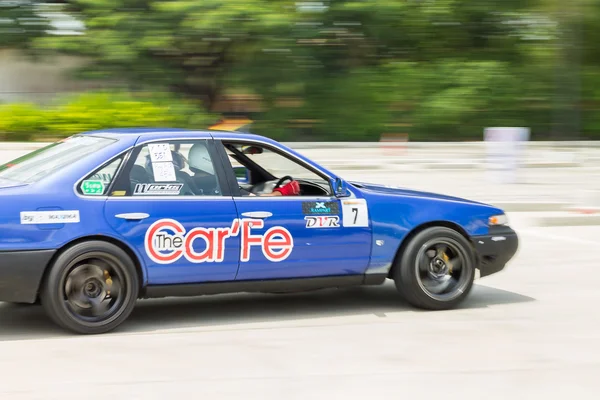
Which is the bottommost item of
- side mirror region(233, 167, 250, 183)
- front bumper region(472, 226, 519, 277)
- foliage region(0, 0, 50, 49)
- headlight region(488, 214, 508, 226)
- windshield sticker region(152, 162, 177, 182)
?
front bumper region(472, 226, 519, 277)

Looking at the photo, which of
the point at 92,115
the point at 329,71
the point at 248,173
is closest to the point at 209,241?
the point at 248,173

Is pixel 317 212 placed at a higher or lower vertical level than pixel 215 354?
higher

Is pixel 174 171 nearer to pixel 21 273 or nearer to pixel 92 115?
pixel 21 273

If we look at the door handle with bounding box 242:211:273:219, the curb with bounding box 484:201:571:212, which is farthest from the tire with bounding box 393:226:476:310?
the curb with bounding box 484:201:571:212

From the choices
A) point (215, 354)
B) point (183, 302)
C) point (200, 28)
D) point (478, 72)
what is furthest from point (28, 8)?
point (215, 354)

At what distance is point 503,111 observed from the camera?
26281 mm

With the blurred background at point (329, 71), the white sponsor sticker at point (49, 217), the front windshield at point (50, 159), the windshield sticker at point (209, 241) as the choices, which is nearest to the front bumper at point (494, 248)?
the windshield sticker at point (209, 241)

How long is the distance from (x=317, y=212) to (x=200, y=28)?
17176 millimetres

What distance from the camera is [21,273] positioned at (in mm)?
6035

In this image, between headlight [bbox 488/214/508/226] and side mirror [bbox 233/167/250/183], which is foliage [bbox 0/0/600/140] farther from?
headlight [bbox 488/214/508/226]

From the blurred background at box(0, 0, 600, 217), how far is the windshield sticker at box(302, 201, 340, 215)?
14663 mm

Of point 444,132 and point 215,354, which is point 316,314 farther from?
point 444,132

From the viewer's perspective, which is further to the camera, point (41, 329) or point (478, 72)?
point (478, 72)

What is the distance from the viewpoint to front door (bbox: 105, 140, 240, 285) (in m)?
6.36
